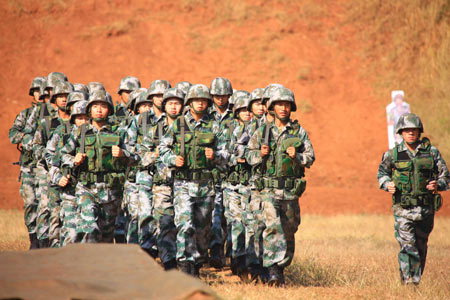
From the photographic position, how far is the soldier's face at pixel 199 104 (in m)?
10.4

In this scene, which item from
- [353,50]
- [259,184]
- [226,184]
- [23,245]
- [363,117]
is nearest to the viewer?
[259,184]

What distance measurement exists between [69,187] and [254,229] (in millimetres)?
2757

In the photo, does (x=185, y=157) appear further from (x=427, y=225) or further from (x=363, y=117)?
(x=363, y=117)

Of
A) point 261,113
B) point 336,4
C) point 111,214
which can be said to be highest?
point 336,4

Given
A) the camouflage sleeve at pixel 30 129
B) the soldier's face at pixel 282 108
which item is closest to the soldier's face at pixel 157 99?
the camouflage sleeve at pixel 30 129

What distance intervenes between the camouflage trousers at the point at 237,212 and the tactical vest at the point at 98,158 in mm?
2503

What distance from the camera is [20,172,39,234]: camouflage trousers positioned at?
43.4 feet

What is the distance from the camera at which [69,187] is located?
397 inches

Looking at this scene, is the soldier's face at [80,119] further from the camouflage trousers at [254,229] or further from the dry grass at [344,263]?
the dry grass at [344,263]

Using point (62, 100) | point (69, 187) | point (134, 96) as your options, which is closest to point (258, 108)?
point (134, 96)

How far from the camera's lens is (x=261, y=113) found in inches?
488

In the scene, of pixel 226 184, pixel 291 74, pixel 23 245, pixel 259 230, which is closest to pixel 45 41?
pixel 291 74

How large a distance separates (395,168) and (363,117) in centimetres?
2008

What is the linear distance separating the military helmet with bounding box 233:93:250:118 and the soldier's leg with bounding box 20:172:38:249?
407 centimetres
